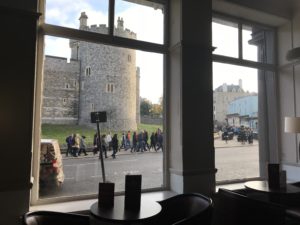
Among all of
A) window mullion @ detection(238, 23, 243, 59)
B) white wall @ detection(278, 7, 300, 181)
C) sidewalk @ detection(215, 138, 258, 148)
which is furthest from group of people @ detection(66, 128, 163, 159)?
white wall @ detection(278, 7, 300, 181)

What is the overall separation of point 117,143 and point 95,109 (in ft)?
1.59

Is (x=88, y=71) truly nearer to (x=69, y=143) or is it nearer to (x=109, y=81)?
(x=109, y=81)

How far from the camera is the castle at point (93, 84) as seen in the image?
116 inches

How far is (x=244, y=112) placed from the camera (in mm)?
4223

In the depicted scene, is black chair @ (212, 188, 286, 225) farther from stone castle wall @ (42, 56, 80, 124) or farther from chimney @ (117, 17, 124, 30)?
chimney @ (117, 17, 124, 30)

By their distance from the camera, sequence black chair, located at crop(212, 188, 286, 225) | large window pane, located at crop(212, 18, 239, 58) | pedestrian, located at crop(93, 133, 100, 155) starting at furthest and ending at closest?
large window pane, located at crop(212, 18, 239, 58) < pedestrian, located at crop(93, 133, 100, 155) < black chair, located at crop(212, 188, 286, 225)

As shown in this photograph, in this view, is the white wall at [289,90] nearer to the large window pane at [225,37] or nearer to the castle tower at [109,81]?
the large window pane at [225,37]

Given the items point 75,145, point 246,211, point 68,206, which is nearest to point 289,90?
point 246,211

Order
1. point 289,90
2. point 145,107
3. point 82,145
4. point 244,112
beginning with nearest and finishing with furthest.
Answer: point 82,145, point 145,107, point 244,112, point 289,90

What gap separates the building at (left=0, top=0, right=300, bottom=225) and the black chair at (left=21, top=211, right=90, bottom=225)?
483 millimetres

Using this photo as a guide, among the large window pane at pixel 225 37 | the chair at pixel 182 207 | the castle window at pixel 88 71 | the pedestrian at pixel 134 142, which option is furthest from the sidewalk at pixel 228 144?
the castle window at pixel 88 71

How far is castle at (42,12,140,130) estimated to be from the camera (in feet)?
9.70

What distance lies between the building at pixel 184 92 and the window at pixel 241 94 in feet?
0.16

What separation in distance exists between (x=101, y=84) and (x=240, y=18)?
2.61m
